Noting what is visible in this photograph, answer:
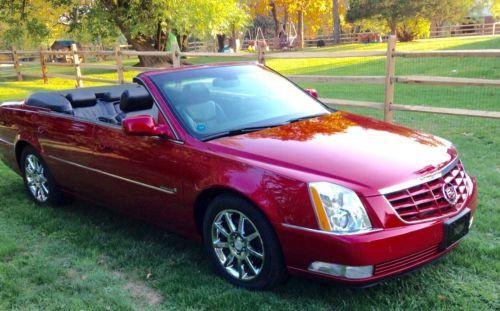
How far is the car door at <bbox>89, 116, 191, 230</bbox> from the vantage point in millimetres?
4141

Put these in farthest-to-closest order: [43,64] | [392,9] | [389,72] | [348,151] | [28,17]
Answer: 1. [392,9]
2. [28,17]
3. [43,64]
4. [389,72]
5. [348,151]

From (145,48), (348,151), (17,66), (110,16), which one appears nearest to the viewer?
(348,151)

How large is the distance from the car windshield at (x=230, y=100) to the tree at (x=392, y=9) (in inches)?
1403

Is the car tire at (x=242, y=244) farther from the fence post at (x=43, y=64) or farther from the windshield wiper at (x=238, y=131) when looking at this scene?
the fence post at (x=43, y=64)

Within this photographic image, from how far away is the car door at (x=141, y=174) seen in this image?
4.14 metres

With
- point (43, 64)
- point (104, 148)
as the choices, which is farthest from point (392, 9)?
point (104, 148)

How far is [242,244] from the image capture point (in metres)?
3.75

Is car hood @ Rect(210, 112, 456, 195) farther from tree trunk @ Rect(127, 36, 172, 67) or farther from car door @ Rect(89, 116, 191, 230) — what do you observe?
tree trunk @ Rect(127, 36, 172, 67)

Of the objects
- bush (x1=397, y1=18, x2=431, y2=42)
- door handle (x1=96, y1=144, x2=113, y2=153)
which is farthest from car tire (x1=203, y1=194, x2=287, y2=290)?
bush (x1=397, y1=18, x2=431, y2=42)

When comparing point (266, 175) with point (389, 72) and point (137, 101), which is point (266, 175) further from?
point (389, 72)

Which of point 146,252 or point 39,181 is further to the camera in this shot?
point 39,181

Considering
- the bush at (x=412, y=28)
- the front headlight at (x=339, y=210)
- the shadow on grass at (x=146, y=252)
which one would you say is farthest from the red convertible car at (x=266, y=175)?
the bush at (x=412, y=28)

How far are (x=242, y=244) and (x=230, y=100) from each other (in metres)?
1.34

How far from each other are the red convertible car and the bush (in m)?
36.7
